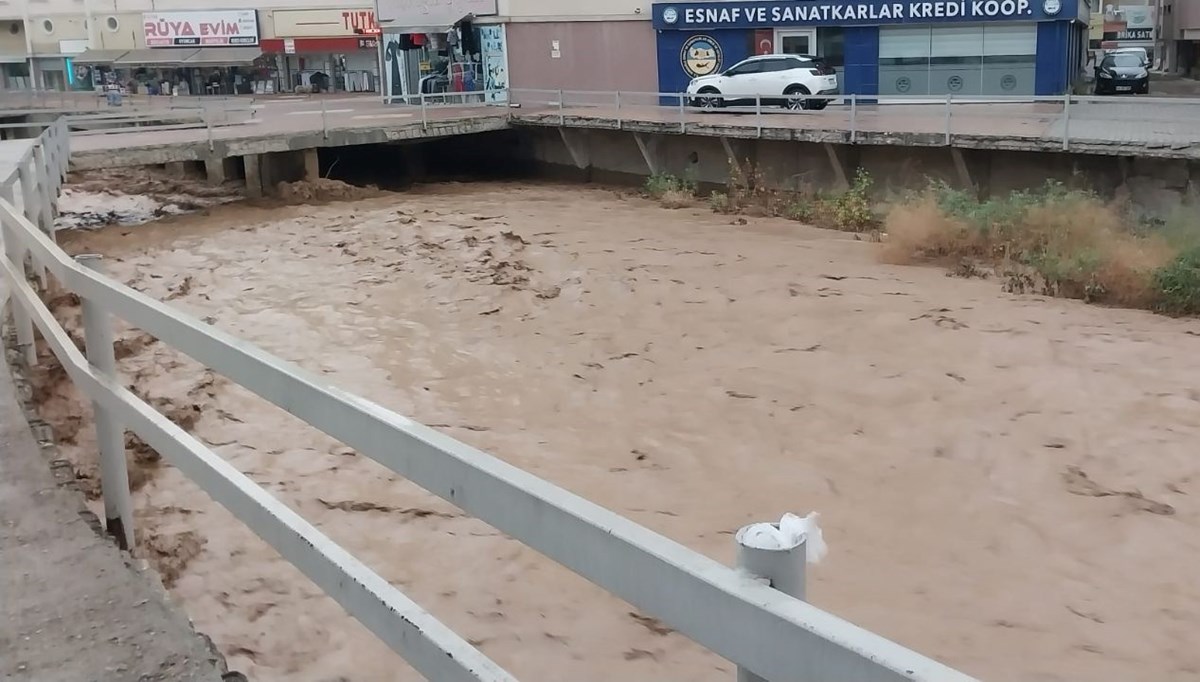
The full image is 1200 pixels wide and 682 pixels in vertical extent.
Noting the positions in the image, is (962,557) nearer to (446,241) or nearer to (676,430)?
(676,430)

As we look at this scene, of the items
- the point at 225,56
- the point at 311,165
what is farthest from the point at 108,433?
the point at 225,56

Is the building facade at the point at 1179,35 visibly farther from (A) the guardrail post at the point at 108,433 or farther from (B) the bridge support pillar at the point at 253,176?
(A) the guardrail post at the point at 108,433

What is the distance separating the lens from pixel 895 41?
2789cm

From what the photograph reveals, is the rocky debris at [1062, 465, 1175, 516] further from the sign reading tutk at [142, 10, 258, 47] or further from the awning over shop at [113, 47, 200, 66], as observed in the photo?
the sign reading tutk at [142, 10, 258, 47]

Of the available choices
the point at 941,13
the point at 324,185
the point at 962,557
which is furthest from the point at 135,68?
the point at 962,557

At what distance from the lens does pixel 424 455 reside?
2.15 meters

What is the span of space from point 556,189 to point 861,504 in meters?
17.9

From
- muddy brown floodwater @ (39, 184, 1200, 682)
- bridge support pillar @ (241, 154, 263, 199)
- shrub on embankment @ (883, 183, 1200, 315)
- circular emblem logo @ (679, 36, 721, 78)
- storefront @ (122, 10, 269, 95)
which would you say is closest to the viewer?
muddy brown floodwater @ (39, 184, 1200, 682)

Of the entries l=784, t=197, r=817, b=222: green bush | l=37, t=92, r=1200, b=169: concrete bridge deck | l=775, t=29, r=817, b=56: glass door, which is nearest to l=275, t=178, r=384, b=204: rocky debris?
l=37, t=92, r=1200, b=169: concrete bridge deck

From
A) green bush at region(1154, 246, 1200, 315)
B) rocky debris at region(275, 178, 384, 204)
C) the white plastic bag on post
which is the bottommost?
green bush at region(1154, 246, 1200, 315)

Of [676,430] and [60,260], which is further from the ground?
[60,260]

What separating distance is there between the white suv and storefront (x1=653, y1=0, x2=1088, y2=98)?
7.18 ft

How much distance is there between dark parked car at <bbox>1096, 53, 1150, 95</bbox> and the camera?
3338 cm

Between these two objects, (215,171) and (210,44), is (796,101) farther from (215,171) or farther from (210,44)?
(210,44)
